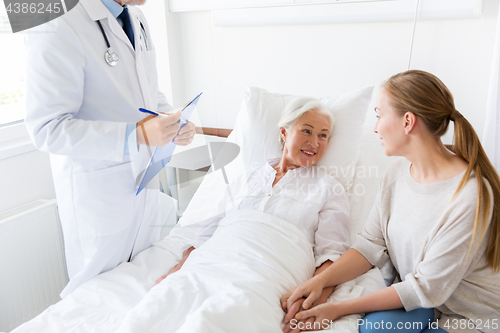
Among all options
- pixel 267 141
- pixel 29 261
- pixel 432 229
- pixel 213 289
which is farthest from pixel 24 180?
pixel 432 229

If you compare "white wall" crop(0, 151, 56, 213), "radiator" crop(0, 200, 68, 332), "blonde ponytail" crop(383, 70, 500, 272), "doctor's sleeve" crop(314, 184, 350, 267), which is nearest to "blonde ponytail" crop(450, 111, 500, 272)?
"blonde ponytail" crop(383, 70, 500, 272)

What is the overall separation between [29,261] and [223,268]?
45.2 inches

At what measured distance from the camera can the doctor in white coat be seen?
1181 mm

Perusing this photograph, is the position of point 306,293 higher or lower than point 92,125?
lower

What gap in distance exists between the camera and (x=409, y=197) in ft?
4.01

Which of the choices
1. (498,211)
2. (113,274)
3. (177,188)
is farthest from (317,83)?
(113,274)

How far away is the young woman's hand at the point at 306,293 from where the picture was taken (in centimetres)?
115

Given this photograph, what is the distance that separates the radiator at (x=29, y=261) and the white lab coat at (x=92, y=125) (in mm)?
457

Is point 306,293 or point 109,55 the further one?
point 109,55

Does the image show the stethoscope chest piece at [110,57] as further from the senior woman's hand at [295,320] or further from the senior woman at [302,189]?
the senior woman's hand at [295,320]

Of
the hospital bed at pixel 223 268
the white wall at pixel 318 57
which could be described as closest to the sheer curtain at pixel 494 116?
the white wall at pixel 318 57

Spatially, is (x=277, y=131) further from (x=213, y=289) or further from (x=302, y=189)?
(x=213, y=289)

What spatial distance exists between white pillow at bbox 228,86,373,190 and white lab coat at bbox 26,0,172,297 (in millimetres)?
487

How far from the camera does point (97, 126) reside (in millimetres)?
1229
